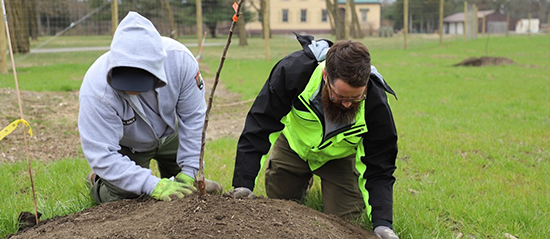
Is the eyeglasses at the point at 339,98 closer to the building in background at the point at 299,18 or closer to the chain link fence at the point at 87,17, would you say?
the chain link fence at the point at 87,17

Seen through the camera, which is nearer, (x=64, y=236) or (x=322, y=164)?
(x=64, y=236)

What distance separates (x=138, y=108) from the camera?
9.55 feet

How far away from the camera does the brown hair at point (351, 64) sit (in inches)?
101

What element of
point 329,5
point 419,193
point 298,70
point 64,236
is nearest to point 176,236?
point 64,236

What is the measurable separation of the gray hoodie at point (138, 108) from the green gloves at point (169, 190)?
1.9 inches

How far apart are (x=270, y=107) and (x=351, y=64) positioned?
75cm

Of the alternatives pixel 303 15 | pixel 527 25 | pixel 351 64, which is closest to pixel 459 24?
pixel 527 25

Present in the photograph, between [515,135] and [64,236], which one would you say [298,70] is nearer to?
[64,236]

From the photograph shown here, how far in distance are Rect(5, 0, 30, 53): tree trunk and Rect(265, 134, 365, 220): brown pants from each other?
12.8 metres

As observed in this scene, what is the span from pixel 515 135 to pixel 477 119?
0.99 m

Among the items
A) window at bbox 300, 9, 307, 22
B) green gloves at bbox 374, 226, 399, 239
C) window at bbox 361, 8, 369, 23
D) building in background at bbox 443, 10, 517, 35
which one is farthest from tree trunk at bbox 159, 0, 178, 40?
building in background at bbox 443, 10, 517, 35

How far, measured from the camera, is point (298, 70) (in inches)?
119

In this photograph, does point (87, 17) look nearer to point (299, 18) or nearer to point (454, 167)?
point (454, 167)

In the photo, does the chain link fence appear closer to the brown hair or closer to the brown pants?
the brown pants
